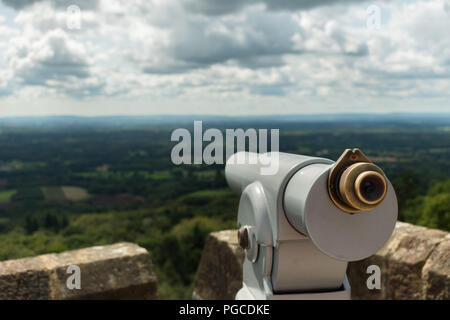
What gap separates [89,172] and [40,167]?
7684 millimetres

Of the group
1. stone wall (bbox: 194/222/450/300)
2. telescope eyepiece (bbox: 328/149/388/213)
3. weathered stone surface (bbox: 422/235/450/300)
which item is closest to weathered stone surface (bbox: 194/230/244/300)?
stone wall (bbox: 194/222/450/300)

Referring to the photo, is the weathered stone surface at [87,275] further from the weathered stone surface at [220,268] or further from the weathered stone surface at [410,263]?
the weathered stone surface at [410,263]

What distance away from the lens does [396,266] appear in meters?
2.83

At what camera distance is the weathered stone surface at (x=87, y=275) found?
253 centimetres

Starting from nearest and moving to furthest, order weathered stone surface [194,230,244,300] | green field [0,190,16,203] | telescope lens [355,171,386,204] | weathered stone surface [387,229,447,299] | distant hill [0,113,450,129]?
telescope lens [355,171,386,204] < weathered stone surface [387,229,447,299] < weathered stone surface [194,230,244,300] < green field [0,190,16,203] < distant hill [0,113,450,129]

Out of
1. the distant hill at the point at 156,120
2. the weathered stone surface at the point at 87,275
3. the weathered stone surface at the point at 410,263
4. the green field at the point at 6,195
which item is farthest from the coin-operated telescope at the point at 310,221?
the distant hill at the point at 156,120

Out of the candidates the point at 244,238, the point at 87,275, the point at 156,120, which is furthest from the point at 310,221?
the point at 156,120

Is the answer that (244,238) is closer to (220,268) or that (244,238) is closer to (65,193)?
(220,268)

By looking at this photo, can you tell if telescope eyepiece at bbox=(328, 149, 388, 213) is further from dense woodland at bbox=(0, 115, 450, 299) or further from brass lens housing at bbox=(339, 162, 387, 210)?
dense woodland at bbox=(0, 115, 450, 299)

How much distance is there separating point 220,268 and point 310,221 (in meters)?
1.95

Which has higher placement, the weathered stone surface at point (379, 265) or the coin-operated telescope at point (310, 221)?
the coin-operated telescope at point (310, 221)

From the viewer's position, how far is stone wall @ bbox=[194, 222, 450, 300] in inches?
103

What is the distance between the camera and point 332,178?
1.58 metres
